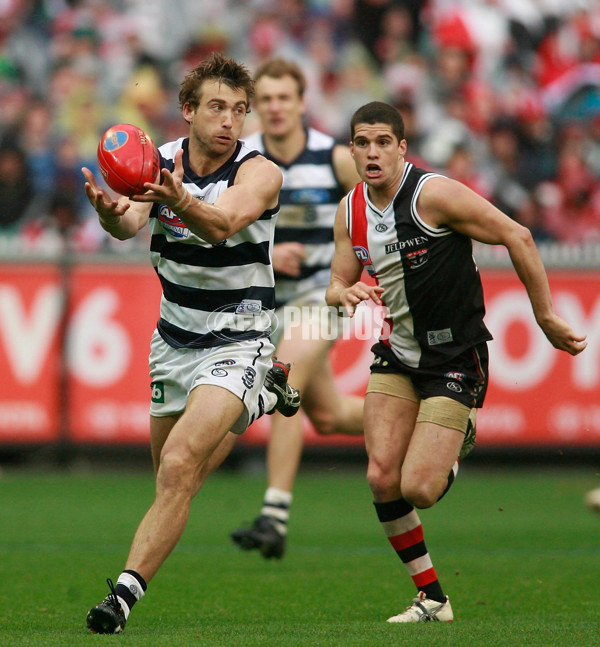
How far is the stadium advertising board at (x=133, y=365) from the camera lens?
12039 mm

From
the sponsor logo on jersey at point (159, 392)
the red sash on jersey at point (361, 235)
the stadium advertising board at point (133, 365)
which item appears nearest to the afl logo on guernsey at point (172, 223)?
the sponsor logo on jersey at point (159, 392)

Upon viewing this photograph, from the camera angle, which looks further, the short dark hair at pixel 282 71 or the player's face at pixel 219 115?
the short dark hair at pixel 282 71

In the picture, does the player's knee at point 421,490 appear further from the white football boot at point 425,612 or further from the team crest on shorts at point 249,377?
the team crest on shorts at point 249,377

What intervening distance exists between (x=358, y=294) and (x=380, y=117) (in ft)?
2.97

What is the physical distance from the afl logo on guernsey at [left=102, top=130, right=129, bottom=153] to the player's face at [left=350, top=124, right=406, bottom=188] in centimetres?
119

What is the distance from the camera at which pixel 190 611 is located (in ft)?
18.8

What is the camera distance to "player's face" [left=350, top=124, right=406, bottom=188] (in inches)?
221

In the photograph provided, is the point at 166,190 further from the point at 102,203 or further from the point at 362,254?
the point at 362,254

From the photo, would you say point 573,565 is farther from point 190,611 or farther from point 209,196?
point 209,196

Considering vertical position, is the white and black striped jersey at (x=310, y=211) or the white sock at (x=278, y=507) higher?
the white and black striped jersey at (x=310, y=211)

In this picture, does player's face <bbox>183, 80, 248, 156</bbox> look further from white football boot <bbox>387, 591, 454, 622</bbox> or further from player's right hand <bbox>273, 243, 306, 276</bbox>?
white football boot <bbox>387, 591, 454, 622</bbox>

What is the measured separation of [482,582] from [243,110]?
3.04m

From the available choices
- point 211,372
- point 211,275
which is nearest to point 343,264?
point 211,275

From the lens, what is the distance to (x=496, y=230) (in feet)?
18.0
